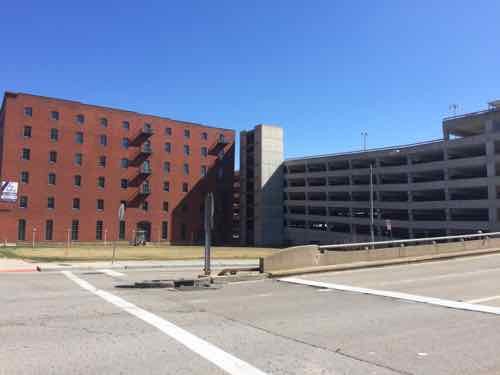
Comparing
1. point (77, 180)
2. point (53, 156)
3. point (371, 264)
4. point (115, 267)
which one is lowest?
point (115, 267)

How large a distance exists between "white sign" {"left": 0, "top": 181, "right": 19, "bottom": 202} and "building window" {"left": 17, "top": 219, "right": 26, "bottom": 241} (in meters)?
3.33

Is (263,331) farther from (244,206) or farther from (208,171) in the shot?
(244,206)

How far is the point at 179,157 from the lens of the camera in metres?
81.8

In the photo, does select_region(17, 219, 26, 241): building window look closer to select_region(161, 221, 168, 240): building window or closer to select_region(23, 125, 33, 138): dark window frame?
A: select_region(23, 125, 33, 138): dark window frame

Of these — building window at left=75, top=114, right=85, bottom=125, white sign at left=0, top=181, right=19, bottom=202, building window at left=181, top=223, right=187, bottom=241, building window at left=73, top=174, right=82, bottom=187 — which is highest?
building window at left=75, top=114, right=85, bottom=125

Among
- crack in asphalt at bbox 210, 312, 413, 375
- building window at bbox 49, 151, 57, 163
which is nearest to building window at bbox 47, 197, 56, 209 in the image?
building window at bbox 49, 151, 57, 163

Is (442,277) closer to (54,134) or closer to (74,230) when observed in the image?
(74,230)

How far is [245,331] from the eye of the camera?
7840 mm

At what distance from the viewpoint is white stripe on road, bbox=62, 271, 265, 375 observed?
18.9 feet

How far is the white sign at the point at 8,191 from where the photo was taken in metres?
62.9

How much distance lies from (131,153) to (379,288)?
222 ft

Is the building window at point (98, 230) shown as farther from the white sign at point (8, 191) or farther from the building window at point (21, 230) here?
the white sign at point (8, 191)

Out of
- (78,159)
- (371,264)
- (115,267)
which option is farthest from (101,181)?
(371,264)

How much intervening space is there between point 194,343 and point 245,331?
115cm
